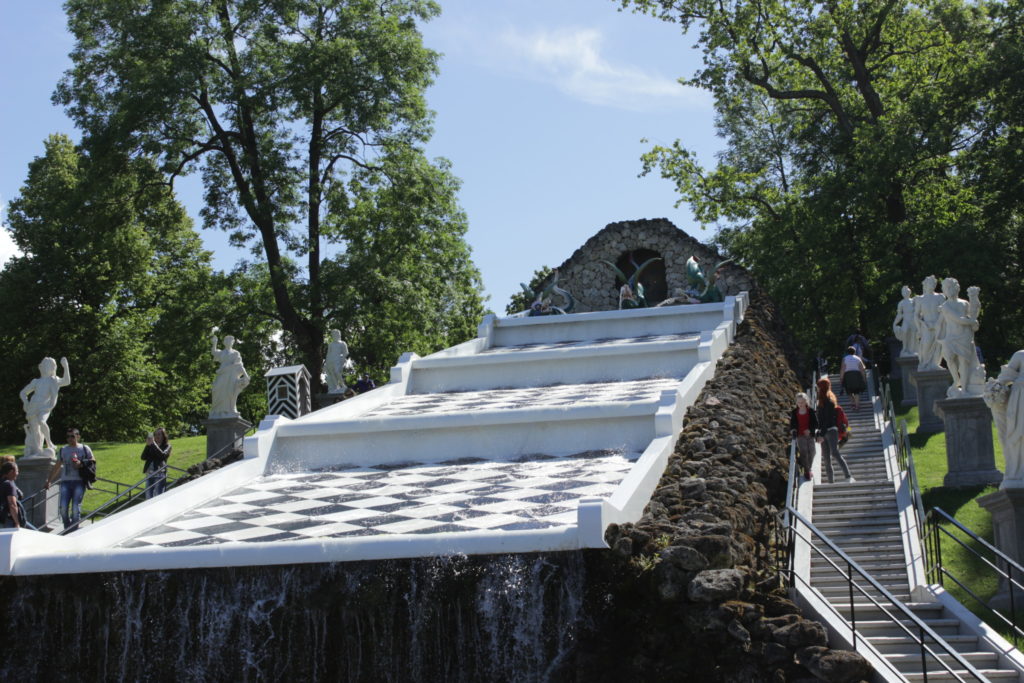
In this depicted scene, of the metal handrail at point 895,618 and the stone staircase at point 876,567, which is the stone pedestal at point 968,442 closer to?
the stone staircase at point 876,567

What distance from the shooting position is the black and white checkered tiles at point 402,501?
1135 cm

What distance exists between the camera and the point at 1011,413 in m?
12.7

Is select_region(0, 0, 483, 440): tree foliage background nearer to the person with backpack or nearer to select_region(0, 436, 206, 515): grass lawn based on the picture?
select_region(0, 436, 206, 515): grass lawn

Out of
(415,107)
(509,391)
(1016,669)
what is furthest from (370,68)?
(1016,669)

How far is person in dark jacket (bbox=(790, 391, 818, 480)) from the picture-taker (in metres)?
15.4

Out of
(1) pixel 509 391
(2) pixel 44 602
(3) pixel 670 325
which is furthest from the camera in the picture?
(3) pixel 670 325

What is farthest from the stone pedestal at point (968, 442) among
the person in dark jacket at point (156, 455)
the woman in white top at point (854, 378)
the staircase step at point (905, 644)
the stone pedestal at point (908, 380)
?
the person in dark jacket at point (156, 455)

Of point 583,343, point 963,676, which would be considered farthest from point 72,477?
point 963,676

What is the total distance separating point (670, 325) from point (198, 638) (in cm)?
1532

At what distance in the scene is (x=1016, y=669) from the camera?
10.3m

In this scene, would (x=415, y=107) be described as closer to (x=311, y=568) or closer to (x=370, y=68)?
(x=370, y=68)

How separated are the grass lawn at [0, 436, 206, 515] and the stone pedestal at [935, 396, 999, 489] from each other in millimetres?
13537

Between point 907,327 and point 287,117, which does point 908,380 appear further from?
point 287,117

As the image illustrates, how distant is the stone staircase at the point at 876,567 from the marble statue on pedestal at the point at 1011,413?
4.90ft
